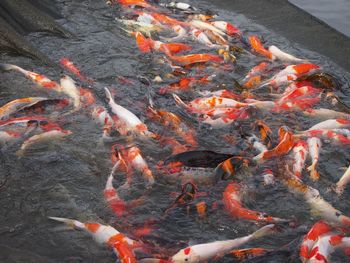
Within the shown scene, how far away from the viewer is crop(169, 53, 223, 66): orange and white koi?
795 centimetres

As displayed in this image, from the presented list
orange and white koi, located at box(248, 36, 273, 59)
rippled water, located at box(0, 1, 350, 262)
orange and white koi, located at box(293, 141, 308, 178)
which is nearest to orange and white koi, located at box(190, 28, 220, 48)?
orange and white koi, located at box(248, 36, 273, 59)

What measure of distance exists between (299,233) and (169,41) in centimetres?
548

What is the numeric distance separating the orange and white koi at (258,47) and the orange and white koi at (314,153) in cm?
285

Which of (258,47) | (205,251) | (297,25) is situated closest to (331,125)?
(258,47)

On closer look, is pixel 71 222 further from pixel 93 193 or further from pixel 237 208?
pixel 237 208

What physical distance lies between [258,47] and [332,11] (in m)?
4.32

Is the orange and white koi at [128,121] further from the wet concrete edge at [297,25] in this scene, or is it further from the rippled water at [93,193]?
the wet concrete edge at [297,25]

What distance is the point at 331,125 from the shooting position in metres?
6.21

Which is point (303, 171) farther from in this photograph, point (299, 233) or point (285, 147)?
point (299, 233)

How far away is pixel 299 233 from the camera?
456 cm

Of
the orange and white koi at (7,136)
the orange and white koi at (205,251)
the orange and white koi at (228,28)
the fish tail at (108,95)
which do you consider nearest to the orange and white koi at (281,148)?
the orange and white koi at (205,251)

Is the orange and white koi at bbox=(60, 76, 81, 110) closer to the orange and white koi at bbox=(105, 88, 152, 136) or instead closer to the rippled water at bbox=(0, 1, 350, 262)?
the rippled water at bbox=(0, 1, 350, 262)

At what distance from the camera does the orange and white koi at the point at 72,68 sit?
24.0ft

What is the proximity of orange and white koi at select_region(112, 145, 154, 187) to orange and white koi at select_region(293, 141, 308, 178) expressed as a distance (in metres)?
1.79
